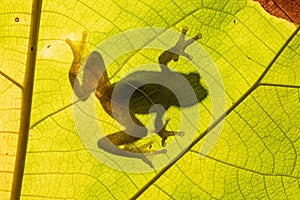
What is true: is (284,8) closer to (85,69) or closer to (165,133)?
(165,133)

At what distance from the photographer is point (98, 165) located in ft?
6.97

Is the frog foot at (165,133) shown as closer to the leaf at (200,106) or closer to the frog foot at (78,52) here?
the leaf at (200,106)

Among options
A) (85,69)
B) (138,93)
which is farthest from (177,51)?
(85,69)

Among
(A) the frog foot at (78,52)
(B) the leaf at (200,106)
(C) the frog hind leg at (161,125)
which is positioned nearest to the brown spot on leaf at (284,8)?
(B) the leaf at (200,106)

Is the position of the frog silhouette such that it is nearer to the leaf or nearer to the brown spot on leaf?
the leaf

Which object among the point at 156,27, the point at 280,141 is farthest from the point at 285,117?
the point at 156,27

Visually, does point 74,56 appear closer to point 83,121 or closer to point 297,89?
point 83,121

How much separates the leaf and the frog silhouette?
39 millimetres

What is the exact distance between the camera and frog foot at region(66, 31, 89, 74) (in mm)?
1969

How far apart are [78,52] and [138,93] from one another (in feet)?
0.87

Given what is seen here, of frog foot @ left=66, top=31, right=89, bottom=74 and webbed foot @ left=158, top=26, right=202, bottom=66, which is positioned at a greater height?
frog foot @ left=66, top=31, right=89, bottom=74

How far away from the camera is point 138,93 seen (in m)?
2.09

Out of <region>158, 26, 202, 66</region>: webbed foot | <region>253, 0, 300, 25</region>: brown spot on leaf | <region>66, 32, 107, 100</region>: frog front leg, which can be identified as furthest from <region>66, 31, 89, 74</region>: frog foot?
<region>253, 0, 300, 25</region>: brown spot on leaf

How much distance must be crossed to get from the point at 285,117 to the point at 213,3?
0.48 m
